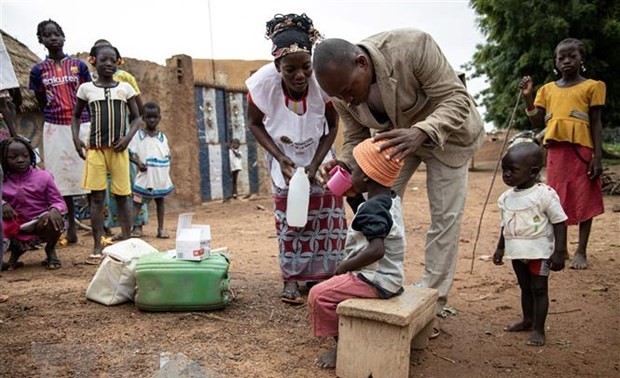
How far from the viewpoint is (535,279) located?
2.66m

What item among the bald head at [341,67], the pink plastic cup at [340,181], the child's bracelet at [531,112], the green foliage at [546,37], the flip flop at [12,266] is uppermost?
the green foliage at [546,37]

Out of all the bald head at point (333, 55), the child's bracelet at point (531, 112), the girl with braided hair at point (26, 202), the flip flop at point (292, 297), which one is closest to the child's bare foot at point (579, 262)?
the child's bracelet at point (531, 112)

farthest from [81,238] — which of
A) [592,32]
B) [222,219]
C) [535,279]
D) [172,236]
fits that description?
[592,32]

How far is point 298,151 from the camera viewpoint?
11.1 ft

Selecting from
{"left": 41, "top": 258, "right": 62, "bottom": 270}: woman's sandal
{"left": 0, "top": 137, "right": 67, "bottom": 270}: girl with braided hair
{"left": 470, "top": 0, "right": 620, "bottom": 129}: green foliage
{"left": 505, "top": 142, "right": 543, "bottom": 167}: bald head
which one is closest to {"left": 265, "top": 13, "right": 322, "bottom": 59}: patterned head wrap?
{"left": 505, "top": 142, "right": 543, "bottom": 167}: bald head

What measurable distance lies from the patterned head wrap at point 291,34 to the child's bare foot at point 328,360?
1.57 metres

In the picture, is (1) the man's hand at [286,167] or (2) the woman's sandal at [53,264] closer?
(1) the man's hand at [286,167]

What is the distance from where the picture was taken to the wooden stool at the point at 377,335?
2.12m

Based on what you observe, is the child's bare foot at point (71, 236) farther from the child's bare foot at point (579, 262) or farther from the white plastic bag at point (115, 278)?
the child's bare foot at point (579, 262)

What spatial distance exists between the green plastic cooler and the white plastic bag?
0.16 metres

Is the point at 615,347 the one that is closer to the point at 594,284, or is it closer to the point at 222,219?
the point at 594,284

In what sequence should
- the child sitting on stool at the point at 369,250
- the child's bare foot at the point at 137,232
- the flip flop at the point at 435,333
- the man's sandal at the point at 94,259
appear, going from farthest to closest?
the child's bare foot at the point at 137,232
the man's sandal at the point at 94,259
the flip flop at the point at 435,333
the child sitting on stool at the point at 369,250

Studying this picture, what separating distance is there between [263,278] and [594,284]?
2274mm

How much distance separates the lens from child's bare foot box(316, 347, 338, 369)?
2373 mm
